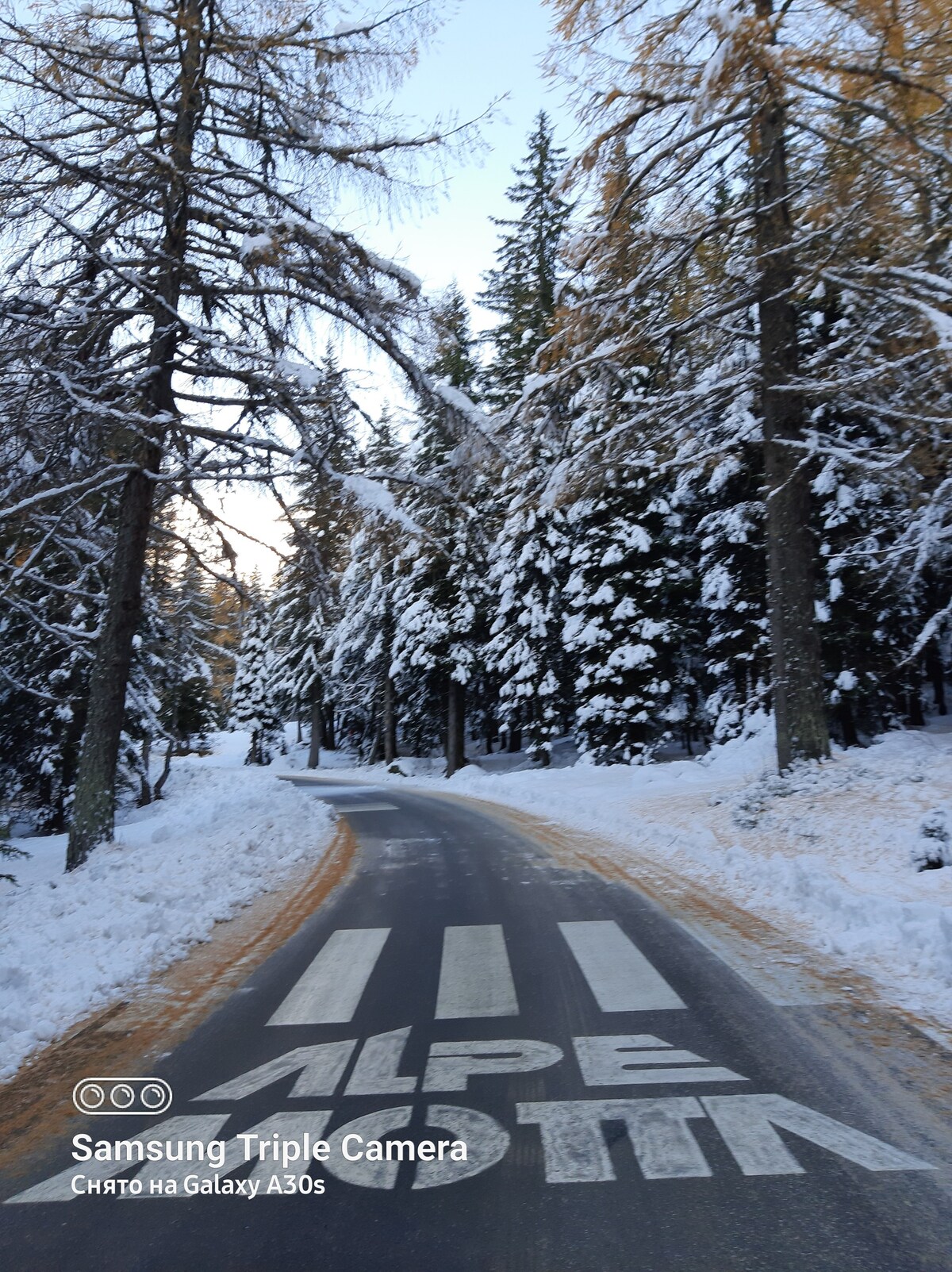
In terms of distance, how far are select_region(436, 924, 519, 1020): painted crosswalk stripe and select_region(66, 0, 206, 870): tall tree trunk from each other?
6071mm

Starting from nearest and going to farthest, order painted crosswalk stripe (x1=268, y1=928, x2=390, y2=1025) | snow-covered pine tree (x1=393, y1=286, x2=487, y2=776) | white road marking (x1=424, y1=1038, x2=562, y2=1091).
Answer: white road marking (x1=424, y1=1038, x2=562, y2=1091) < painted crosswalk stripe (x1=268, y1=928, x2=390, y2=1025) < snow-covered pine tree (x1=393, y1=286, x2=487, y2=776)

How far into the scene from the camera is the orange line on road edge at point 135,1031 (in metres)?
4.14

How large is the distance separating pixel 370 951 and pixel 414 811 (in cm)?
1158

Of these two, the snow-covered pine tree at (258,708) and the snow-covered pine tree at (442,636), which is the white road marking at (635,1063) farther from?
the snow-covered pine tree at (258,708)

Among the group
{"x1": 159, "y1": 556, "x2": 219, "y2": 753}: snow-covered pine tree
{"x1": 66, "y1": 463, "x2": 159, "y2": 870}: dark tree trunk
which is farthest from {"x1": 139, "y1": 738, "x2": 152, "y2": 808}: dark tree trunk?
{"x1": 66, "y1": 463, "x2": 159, "y2": 870}: dark tree trunk

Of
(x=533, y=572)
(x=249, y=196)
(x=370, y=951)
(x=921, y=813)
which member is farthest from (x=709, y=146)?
(x=533, y=572)

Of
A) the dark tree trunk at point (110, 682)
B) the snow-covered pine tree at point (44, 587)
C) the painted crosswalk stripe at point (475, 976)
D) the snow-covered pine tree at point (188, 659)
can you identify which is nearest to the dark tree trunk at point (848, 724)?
the snow-covered pine tree at point (188, 659)

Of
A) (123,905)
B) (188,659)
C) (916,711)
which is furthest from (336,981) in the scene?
(916,711)

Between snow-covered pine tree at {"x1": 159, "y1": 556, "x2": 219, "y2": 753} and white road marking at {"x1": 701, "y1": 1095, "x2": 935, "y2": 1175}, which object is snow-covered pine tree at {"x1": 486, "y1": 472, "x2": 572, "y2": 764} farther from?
white road marking at {"x1": 701, "y1": 1095, "x2": 935, "y2": 1175}

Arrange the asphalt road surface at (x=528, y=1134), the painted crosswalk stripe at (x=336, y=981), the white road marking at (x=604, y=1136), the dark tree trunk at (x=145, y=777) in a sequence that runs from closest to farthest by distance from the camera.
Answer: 1. the asphalt road surface at (x=528, y=1134)
2. the white road marking at (x=604, y=1136)
3. the painted crosswalk stripe at (x=336, y=981)
4. the dark tree trunk at (x=145, y=777)

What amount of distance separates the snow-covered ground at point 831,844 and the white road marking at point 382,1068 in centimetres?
304

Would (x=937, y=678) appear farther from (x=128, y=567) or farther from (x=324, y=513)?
(x=128, y=567)

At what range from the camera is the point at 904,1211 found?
3.07 meters

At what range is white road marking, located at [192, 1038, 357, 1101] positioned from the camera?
422 cm
